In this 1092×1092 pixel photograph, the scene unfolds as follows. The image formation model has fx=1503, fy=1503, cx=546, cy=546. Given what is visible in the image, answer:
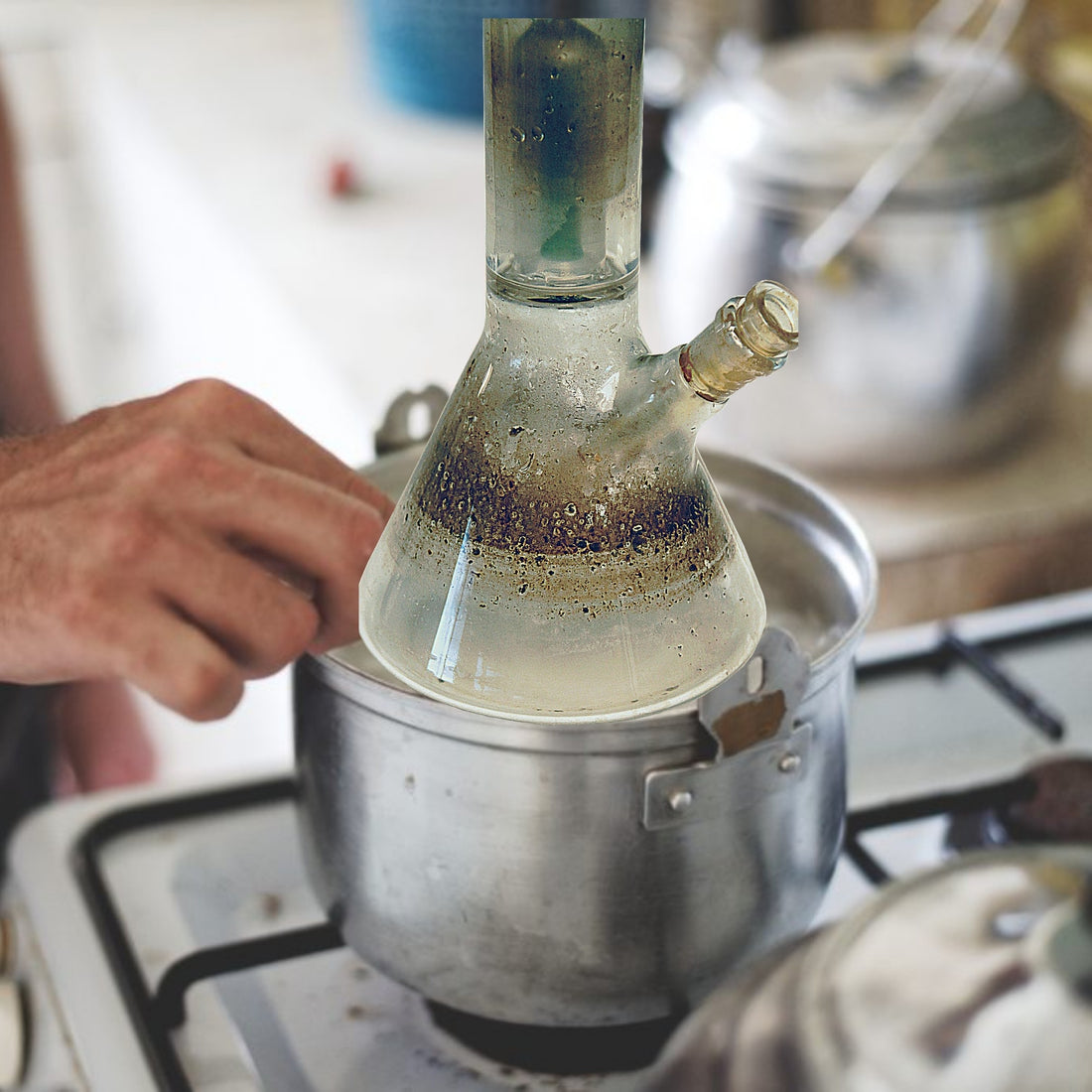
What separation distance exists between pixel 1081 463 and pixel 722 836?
0.67 meters

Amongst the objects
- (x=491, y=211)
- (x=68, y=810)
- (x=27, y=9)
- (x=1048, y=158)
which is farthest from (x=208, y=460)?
(x=27, y=9)

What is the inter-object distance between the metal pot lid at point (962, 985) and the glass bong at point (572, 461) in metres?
0.08

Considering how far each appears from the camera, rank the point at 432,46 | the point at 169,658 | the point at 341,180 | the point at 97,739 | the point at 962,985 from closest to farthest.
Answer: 1. the point at 962,985
2. the point at 169,658
3. the point at 97,739
4. the point at 341,180
5. the point at 432,46

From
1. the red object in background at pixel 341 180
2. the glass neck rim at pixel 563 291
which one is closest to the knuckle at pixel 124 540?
the glass neck rim at pixel 563 291

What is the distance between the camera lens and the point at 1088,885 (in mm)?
338

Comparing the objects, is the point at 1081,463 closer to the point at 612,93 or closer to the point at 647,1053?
the point at 647,1053

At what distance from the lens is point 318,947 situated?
0.56 meters

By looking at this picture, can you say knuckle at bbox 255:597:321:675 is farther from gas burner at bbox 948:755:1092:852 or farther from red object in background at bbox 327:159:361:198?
red object in background at bbox 327:159:361:198

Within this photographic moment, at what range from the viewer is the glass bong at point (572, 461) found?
0.36 meters

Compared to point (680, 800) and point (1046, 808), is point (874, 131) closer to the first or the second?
point (1046, 808)

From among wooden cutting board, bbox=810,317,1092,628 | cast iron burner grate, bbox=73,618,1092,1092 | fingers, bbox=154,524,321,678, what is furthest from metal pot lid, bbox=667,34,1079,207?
fingers, bbox=154,524,321,678

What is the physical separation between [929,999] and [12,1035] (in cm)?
37

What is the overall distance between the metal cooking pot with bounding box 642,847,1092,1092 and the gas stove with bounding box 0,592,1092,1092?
21 cm

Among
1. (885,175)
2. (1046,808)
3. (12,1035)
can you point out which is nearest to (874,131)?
(885,175)
